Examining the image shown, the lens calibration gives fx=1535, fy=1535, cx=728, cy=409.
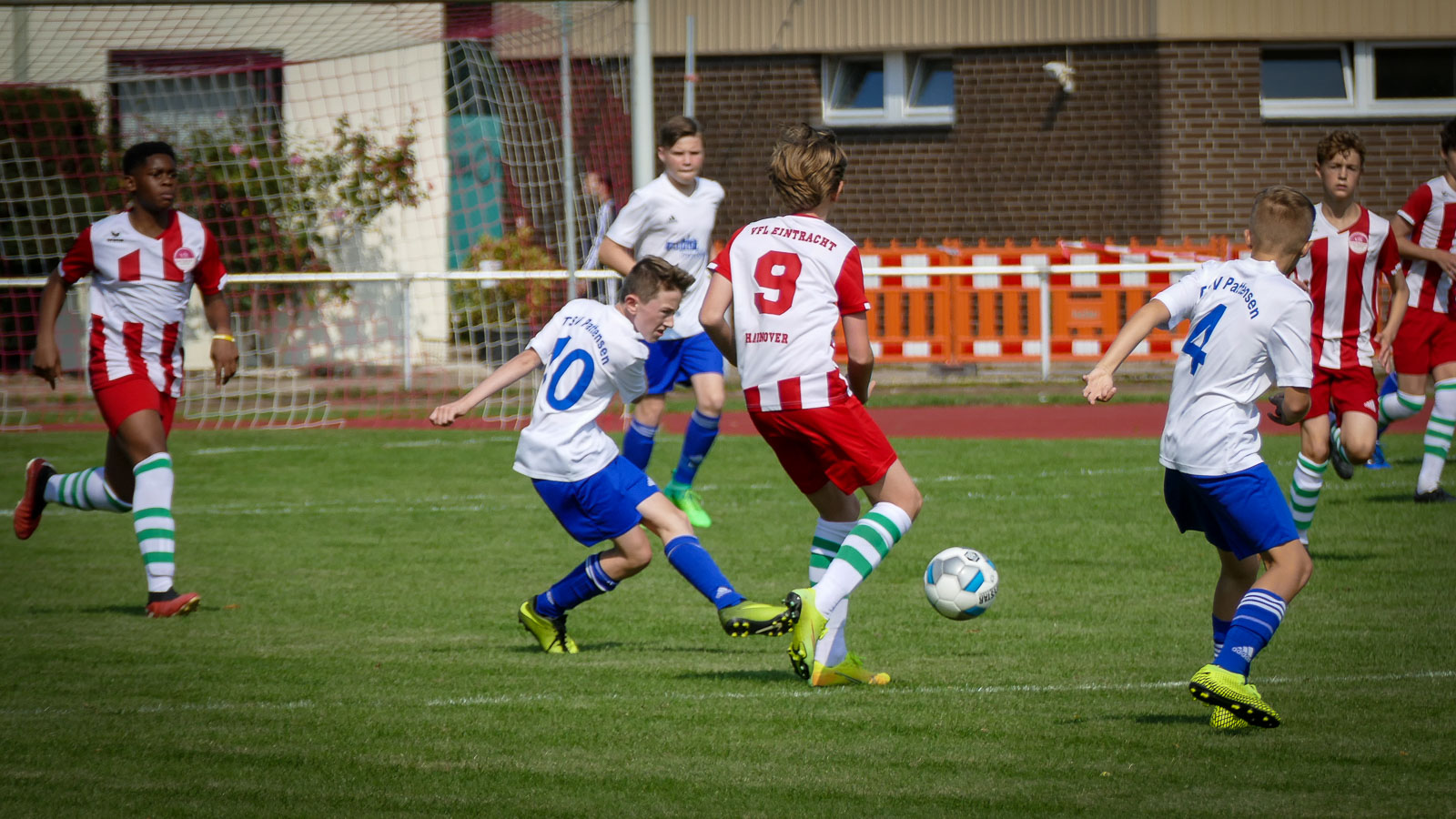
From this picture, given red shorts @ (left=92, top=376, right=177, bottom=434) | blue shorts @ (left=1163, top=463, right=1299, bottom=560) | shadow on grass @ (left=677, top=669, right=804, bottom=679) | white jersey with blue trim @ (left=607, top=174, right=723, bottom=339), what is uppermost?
white jersey with blue trim @ (left=607, top=174, right=723, bottom=339)

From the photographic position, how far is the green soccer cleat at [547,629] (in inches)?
234

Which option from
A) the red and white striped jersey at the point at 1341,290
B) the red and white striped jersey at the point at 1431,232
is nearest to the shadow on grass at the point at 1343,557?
the red and white striped jersey at the point at 1341,290

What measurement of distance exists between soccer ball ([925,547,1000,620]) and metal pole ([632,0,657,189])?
7.05 m

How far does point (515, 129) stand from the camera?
47.7 feet

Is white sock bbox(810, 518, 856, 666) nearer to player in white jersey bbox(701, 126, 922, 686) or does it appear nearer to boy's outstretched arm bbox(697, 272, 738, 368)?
player in white jersey bbox(701, 126, 922, 686)

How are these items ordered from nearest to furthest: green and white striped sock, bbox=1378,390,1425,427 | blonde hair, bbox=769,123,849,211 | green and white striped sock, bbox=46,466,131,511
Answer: blonde hair, bbox=769,123,849,211 → green and white striped sock, bbox=46,466,131,511 → green and white striped sock, bbox=1378,390,1425,427

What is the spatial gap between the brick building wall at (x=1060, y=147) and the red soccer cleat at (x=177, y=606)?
1364 cm

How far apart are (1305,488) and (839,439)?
122 inches

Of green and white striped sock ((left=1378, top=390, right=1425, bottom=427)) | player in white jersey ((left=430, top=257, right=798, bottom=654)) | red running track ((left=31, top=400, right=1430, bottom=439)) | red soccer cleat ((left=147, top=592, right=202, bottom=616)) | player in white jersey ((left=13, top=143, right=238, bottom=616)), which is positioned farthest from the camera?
red running track ((left=31, top=400, right=1430, bottom=439))

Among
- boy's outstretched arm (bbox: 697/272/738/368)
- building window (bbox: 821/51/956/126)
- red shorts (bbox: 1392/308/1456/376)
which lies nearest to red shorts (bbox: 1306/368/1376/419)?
red shorts (bbox: 1392/308/1456/376)

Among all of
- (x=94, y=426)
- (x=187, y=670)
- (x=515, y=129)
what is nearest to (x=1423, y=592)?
(x=187, y=670)

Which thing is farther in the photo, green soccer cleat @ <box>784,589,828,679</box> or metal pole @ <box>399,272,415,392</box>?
metal pole @ <box>399,272,415,392</box>

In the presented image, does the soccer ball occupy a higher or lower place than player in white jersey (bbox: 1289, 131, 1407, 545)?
lower

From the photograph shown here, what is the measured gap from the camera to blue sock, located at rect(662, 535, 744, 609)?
5621 millimetres
